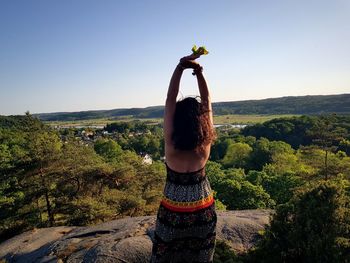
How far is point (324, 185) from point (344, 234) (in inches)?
43.0

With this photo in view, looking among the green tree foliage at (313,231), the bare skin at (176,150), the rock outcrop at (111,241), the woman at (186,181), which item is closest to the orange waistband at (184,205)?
the woman at (186,181)

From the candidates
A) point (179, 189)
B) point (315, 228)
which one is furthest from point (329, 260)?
point (179, 189)

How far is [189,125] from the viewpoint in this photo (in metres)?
3.56

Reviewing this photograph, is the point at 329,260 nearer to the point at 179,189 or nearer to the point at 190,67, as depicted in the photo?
the point at 179,189

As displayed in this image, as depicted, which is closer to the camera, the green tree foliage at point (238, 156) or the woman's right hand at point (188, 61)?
the woman's right hand at point (188, 61)

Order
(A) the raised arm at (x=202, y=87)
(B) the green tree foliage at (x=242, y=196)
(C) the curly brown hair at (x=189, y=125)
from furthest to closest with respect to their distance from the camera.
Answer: (B) the green tree foliage at (x=242, y=196) < (A) the raised arm at (x=202, y=87) < (C) the curly brown hair at (x=189, y=125)

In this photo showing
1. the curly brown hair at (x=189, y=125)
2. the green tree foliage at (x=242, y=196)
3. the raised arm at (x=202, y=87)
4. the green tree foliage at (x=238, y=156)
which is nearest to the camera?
the curly brown hair at (x=189, y=125)

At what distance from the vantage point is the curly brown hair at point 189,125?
3551mm

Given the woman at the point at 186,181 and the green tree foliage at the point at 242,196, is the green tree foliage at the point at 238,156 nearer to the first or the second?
the green tree foliage at the point at 242,196

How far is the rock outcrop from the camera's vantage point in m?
8.78

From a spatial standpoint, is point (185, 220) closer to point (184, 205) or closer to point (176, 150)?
point (184, 205)

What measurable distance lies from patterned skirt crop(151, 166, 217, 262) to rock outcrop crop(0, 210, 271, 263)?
503cm

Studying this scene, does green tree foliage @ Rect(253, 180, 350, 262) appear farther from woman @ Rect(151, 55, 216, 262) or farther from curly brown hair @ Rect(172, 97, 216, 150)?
curly brown hair @ Rect(172, 97, 216, 150)

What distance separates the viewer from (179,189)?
3709 millimetres
